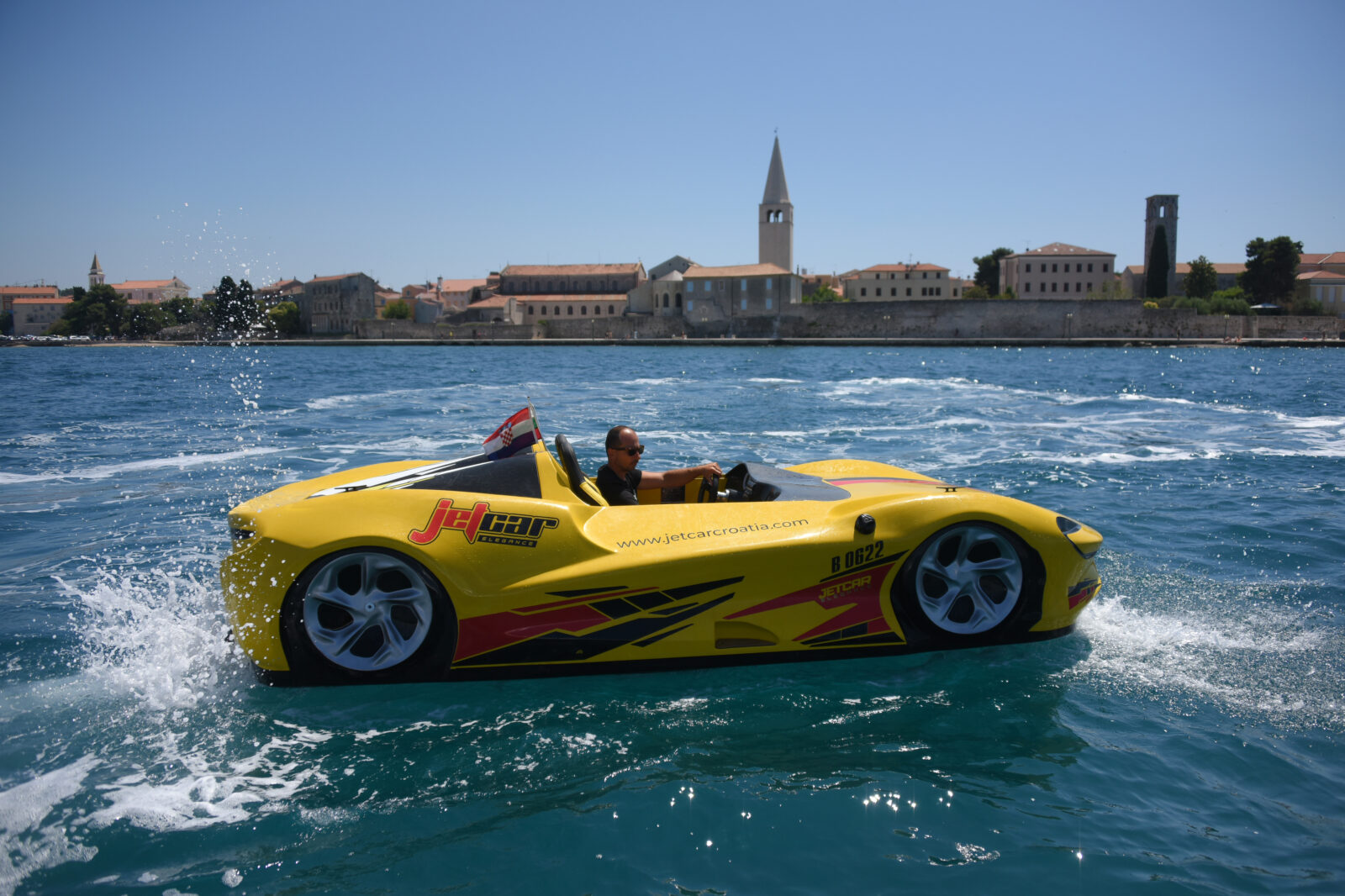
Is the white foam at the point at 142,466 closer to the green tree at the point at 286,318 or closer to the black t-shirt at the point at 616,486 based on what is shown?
the black t-shirt at the point at 616,486

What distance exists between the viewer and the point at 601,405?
21766 mm

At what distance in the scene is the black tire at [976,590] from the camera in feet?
14.5

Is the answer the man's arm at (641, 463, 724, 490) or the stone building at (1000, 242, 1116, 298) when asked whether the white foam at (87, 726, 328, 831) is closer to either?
the man's arm at (641, 463, 724, 490)

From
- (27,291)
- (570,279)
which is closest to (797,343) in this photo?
(570,279)

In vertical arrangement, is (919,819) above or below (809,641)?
below

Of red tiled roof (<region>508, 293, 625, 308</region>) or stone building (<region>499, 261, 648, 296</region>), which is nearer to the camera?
red tiled roof (<region>508, 293, 625, 308</region>)

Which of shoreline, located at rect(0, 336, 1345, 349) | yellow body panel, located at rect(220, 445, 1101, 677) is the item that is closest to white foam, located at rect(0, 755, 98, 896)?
yellow body panel, located at rect(220, 445, 1101, 677)

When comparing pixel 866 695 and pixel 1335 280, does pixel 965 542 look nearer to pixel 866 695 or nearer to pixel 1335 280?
pixel 866 695

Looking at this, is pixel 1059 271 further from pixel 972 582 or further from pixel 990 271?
pixel 972 582

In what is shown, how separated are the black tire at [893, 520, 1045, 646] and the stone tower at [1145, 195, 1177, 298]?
96.6 metres

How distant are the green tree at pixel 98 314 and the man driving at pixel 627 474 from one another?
11268 centimetres

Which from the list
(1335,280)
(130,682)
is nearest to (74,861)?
(130,682)

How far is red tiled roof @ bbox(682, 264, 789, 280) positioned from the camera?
85.7 m

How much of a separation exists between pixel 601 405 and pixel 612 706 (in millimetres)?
18014
